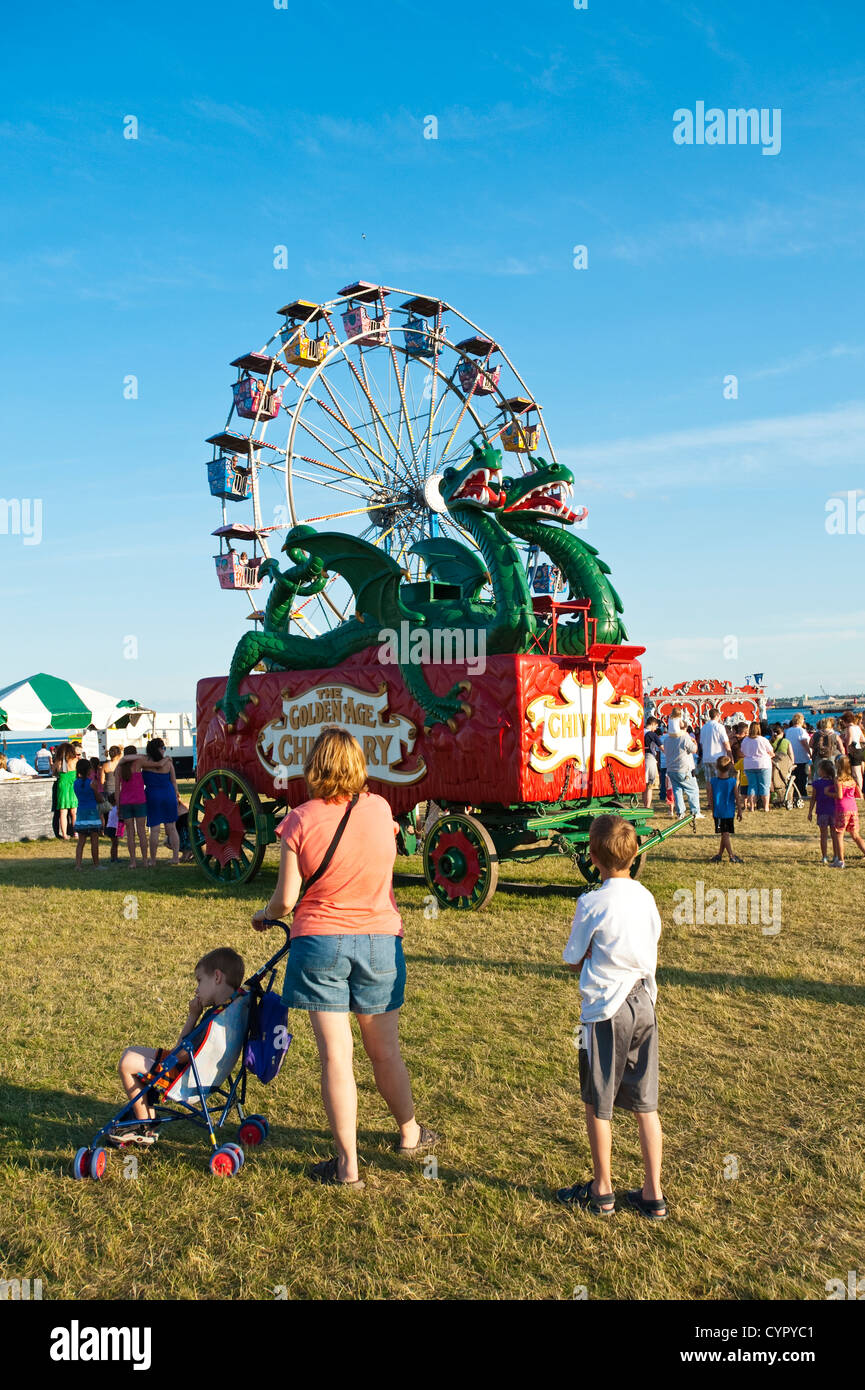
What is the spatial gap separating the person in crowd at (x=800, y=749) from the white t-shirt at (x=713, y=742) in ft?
4.53

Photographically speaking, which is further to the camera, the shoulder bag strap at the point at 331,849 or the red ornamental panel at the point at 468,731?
the red ornamental panel at the point at 468,731

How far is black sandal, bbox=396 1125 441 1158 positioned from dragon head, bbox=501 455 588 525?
6.33 meters

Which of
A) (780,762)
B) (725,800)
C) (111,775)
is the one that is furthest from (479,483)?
(780,762)

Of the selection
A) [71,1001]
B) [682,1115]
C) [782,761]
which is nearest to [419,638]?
[71,1001]

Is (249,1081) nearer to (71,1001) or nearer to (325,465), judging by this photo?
(71,1001)

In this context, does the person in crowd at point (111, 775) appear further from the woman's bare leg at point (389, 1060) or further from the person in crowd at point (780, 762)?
the person in crowd at point (780, 762)

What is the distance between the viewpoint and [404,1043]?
5.10m

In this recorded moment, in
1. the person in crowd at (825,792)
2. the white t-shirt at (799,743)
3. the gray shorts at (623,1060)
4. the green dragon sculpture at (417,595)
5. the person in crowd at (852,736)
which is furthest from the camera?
the white t-shirt at (799,743)

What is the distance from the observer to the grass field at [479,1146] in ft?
9.64

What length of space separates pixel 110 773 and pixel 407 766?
7.49 metres

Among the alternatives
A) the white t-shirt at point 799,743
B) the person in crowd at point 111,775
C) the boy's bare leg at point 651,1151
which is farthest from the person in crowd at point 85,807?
the white t-shirt at point 799,743

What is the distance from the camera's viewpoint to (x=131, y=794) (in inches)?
470

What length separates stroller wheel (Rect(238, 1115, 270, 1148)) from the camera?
150 inches
